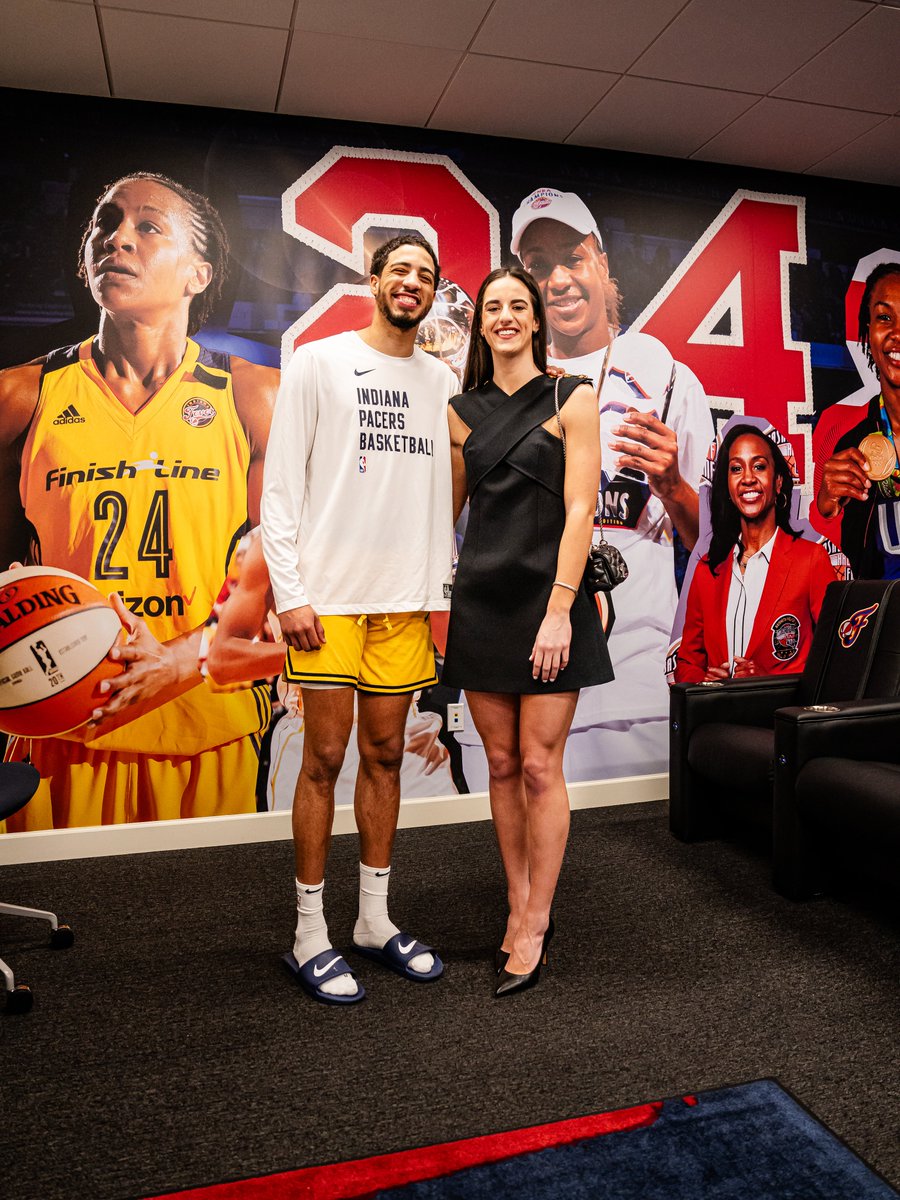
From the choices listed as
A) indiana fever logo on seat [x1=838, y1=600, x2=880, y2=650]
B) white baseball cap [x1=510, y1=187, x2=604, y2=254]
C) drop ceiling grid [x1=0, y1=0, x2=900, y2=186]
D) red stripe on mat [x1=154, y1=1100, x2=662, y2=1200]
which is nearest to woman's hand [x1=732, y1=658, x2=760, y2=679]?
indiana fever logo on seat [x1=838, y1=600, x2=880, y2=650]

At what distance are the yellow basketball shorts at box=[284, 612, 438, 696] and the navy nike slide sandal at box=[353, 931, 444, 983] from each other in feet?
1.98

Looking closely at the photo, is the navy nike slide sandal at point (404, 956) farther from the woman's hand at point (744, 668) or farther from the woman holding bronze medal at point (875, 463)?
the woman holding bronze medal at point (875, 463)

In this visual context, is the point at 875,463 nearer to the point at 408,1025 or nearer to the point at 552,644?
the point at 552,644

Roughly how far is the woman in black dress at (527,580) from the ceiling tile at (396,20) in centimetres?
129

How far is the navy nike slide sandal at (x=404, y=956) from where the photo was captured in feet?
6.38

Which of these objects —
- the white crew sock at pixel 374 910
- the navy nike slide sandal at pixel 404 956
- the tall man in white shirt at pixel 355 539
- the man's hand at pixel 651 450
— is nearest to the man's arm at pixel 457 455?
the tall man in white shirt at pixel 355 539

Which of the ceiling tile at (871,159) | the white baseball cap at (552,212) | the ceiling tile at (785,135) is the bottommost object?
the white baseball cap at (552,212)

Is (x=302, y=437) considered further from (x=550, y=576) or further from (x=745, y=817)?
(x=745, y=817)

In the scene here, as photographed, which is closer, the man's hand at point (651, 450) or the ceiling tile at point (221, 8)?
the ceiling tile at point (221, 8)

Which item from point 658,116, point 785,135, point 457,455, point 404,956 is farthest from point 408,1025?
point 785,135

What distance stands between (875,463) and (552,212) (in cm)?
190

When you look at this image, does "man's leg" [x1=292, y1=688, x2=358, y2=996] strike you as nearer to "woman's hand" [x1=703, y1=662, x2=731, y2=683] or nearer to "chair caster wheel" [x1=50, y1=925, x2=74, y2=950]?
"chair caster wheel" [x1=50, y1=925, x2=74, y2=950]

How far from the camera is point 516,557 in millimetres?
1868

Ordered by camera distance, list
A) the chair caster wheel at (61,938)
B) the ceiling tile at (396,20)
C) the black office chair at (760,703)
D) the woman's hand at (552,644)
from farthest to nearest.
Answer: the black office chair at (760,703) → the ceiling tile at (396,20) → the chair caster wheel at (61,938) → the woman's hand at (552,644)
